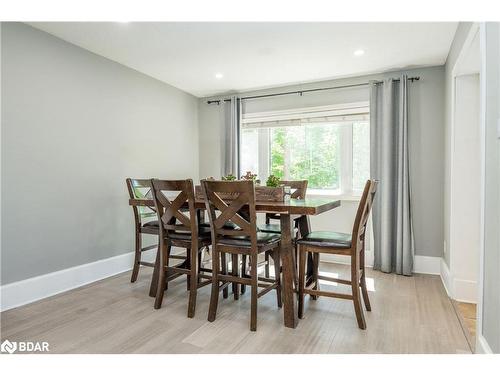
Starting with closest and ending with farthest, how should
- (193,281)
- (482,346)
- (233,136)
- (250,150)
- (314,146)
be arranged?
(482,346)
(193,281)
(314,146)
(233,136)
(250,150)

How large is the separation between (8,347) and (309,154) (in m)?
3.60

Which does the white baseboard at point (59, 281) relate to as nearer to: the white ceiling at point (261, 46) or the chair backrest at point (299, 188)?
the chair backrest at point (299, 188)

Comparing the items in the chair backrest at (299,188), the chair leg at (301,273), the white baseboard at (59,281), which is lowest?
the white baseboard at (59,281)

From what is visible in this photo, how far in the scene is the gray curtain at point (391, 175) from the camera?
11.6 ft

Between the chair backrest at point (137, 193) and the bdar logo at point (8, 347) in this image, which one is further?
the chair backrest at point (137, 193)

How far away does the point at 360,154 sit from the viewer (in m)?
4.01

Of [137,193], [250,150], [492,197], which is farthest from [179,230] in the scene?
[250,150]

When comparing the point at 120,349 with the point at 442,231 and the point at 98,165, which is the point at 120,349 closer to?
the point at 98,165

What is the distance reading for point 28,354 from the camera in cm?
189

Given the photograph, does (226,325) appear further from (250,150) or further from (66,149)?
(250,150)

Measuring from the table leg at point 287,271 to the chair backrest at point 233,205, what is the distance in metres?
0.22

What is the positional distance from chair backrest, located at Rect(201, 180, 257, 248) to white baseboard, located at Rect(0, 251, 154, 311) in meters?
1.68

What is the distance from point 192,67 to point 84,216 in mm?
1993

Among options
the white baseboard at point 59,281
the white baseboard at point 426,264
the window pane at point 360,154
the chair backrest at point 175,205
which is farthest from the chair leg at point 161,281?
the white baseboard at point 426,264
